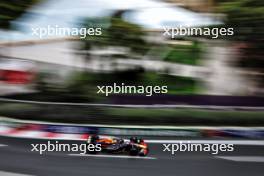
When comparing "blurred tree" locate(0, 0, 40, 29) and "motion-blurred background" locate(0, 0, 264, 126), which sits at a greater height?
"blurred tree" locate(0, 0, 40, 29)

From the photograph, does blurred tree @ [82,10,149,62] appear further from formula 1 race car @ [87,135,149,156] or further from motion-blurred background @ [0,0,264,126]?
formula 1 race car @ [87,135,149,156]

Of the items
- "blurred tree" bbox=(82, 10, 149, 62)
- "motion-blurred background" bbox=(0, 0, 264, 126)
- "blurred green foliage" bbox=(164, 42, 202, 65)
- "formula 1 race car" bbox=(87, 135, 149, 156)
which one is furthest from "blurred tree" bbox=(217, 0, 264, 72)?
"formula 1 race car" bbox=(87, 135, 149, 156)

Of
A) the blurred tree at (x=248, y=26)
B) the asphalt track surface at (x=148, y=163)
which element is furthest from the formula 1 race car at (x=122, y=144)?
the blurred tree at (x=248, y=26)

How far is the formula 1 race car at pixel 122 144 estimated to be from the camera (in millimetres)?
1940

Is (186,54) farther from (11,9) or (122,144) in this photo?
(11,9)

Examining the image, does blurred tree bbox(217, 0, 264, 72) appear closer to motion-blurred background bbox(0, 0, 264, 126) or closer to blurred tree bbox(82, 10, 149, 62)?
motion-blurred background bbox(0, 0, 264, 126)

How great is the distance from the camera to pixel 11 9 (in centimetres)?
199

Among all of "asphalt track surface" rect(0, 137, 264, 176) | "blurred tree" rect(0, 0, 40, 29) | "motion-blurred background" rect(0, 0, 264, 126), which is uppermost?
"blurred tree" rect(0, 0, 40, 29)

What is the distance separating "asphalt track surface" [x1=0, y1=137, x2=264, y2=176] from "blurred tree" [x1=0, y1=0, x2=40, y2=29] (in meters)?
0.63

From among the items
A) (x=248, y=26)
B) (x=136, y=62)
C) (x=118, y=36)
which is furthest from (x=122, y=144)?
(x=248, y=26)

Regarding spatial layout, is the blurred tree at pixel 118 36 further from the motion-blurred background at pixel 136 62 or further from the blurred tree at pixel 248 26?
the blurred tree at pixel 248 26

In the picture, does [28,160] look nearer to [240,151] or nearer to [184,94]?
[184,94]

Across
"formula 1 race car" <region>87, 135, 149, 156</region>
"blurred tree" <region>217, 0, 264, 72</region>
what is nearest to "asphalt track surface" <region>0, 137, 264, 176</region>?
"formula 1 race car" <region>87, 135, 149, 156</region>

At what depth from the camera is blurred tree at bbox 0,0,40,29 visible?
6.50ft
